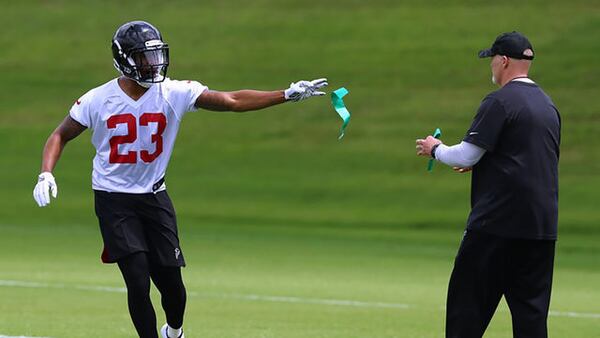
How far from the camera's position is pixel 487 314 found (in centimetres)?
938

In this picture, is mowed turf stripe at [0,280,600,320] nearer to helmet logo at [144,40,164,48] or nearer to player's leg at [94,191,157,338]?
player's leg at [94,191,157,338]

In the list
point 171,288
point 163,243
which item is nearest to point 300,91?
point 163,243

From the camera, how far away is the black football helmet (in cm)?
1018

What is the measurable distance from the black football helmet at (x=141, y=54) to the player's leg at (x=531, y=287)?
9.44ft

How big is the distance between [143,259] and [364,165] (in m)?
23.0

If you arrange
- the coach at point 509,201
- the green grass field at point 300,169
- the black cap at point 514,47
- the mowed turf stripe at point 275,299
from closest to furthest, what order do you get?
the coach at point 509,201 → the black cap at point 514,47 → the mowed turf stripe at point 275,299 → the green grass field at point 300,169

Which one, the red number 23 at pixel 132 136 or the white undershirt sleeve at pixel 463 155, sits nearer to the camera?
the white undershirt sleeve at pixel 463 155

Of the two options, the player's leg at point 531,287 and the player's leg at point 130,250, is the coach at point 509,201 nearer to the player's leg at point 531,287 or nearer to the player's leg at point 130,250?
the player's leg at point 531,287

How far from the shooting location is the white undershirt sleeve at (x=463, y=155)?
910cm

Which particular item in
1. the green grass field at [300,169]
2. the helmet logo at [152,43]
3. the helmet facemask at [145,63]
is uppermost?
the helmet logo at [152,43]

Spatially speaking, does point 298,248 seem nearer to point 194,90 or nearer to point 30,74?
point 194,90

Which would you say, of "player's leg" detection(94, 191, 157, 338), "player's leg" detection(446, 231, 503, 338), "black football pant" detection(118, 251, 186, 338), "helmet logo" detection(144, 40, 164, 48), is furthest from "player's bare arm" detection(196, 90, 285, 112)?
"player's leg" detection(446, 231, 503, 338)

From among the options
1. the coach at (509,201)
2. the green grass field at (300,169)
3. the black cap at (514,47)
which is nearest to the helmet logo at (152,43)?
the coach at (509,201)

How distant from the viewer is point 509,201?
29.9 feet
